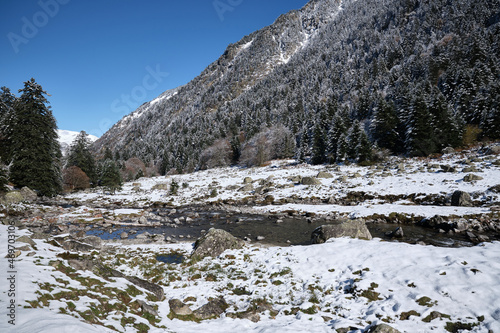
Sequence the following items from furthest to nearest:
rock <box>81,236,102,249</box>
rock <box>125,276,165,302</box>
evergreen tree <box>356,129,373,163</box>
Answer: evergreen tree <box>356,129,373,163</box> → rock <box>81,236,102,249</box> → rock <box>125,276,165,302</box>

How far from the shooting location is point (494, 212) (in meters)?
15.4

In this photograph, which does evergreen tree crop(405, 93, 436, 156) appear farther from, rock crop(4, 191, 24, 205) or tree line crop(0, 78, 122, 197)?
tree line crop(0, 78, 122, 197)

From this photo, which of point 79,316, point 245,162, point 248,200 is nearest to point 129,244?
point 79,316

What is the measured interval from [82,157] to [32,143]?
26.5 metres

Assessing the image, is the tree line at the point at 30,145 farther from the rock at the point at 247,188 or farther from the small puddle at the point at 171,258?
the rock at the point at 247,188

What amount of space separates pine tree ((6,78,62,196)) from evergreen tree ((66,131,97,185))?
2334cm

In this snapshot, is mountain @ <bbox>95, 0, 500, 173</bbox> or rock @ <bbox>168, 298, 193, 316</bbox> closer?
rock @ <bbox>168, 298, 193, 316</bbox>

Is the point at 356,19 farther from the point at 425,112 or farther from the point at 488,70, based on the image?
the point at 425,112

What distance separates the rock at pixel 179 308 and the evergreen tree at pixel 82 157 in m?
58.1

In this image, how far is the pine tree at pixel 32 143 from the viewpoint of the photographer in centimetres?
2747

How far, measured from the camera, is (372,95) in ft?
270

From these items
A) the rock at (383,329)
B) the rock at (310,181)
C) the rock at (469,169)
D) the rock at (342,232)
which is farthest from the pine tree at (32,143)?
the rock at (469,169)

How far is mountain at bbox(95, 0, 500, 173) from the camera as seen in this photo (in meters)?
45.4

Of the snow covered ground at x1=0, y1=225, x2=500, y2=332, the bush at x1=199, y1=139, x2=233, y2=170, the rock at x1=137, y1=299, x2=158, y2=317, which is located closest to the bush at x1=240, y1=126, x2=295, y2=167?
the bush at x1=199, y1=139, x2=233, y2=170
